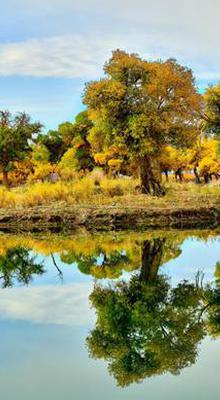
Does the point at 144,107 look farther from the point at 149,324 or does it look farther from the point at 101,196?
the point at 149,324

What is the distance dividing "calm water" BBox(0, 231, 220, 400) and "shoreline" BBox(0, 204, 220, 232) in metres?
9.93

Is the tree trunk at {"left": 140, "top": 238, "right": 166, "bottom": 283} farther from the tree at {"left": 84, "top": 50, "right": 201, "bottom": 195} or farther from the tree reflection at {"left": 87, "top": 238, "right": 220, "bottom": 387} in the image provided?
the tree at {"left": 84, "top": 50, "right": 201, "bottom": 195}

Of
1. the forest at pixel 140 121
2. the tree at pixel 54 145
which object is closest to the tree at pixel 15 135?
the forest at pixel 140 121

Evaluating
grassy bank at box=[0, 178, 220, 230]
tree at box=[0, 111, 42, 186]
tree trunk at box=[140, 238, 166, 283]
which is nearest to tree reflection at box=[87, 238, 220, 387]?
tree trunk at box=[140, 238, 166, 283]

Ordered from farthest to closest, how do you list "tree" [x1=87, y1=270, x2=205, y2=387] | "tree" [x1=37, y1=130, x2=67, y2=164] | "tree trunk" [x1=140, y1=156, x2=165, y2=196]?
1. "tree" [x1=37, y1=130, x2=67, y2=164]
2. "tree trunk" [x1=140, y1=156, x2=165, y2=196]
3. "tree" [x1=87, y1=270, x2=205, y2=387]

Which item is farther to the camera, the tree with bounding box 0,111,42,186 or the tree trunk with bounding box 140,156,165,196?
the tree with bounding box 0,111,42,186

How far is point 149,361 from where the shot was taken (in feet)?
22.2

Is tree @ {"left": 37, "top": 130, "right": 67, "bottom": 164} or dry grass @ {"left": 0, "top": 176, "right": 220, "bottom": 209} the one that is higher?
tree @ {"left": 37, "top": 130, "right": 67, "bottom": 164}

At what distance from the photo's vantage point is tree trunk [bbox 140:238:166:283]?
42.0 ft

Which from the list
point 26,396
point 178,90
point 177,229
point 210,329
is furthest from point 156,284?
point 178,90

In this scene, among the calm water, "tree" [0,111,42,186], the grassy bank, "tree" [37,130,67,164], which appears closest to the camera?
the calm water

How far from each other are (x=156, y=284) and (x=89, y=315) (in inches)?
104

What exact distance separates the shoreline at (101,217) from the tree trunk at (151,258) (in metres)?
6.70

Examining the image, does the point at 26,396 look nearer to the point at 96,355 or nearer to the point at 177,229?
the point at 96,355
